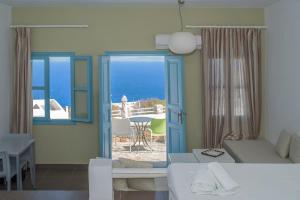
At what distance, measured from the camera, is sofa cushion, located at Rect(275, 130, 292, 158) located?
4582 millimetres

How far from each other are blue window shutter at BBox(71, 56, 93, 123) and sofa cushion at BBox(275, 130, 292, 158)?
285 cm

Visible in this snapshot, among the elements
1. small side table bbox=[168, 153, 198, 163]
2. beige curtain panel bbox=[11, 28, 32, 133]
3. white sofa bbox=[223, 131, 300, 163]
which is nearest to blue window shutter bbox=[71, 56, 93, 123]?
beige curtain panel bbox=[11, 28, 32, 133]

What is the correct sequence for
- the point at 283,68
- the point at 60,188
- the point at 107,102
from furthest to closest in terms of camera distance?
1. the point at 107,102
2. the point at 283,68
3. the point at 60,188

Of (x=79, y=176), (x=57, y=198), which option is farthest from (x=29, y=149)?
(x=57, y=198)

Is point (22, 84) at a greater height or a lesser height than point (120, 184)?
greater

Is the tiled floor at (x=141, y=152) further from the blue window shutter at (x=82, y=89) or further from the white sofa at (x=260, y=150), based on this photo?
the white sofa at (x=260, y=150)

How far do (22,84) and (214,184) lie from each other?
4102 millimetres

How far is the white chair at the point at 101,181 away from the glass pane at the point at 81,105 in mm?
3644

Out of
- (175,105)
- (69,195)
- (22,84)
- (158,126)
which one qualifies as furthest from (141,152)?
(69,195)

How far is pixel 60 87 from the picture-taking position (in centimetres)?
575

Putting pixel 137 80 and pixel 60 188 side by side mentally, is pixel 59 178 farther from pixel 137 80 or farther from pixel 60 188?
pixel 137 80

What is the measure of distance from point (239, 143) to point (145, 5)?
258 centimetres

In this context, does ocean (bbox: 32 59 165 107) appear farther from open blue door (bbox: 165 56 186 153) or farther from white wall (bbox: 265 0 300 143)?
white wall (bbox: 265 0 300 143)

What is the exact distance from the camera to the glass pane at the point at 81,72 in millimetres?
5660
